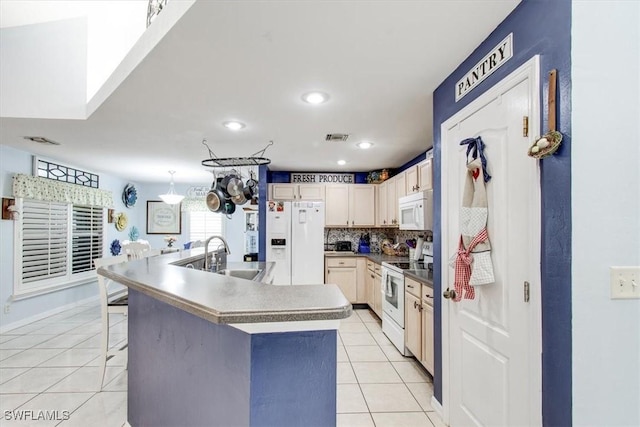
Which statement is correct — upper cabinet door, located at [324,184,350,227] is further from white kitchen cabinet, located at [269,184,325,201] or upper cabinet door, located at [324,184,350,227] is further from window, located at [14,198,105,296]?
window, located at [14,198,105,296]

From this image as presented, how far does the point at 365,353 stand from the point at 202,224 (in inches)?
206

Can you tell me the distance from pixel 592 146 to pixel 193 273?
1.79 metres

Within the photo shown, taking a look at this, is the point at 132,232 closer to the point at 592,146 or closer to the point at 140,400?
the point at 140,400

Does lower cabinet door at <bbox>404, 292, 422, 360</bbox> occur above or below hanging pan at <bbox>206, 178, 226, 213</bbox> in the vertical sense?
below

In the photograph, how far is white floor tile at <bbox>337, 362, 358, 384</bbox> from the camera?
2.70 m

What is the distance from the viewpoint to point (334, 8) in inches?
55.7

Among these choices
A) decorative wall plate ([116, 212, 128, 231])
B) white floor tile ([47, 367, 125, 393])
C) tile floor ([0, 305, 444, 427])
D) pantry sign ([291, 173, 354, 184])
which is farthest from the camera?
decorative wall plate ([116, 212, 128, 231])

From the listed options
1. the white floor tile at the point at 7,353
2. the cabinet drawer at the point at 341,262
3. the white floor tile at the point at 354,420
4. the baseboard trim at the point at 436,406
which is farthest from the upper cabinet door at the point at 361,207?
the white floor tile at the point at 7,353

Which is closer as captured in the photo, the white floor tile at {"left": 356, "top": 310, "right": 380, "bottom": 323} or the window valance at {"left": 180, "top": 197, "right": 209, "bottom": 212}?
the white floor tile at {"left": 356, "top": 310, "right": 380, "bottom": 323}

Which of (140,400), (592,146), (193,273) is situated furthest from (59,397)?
(592,146)

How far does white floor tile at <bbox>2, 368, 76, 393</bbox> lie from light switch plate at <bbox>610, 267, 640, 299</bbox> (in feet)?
12.1

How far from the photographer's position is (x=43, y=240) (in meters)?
4.57

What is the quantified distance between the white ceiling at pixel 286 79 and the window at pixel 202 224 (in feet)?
10.9

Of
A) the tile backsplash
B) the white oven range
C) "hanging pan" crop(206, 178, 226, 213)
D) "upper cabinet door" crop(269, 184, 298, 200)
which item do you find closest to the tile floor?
the white oven range
